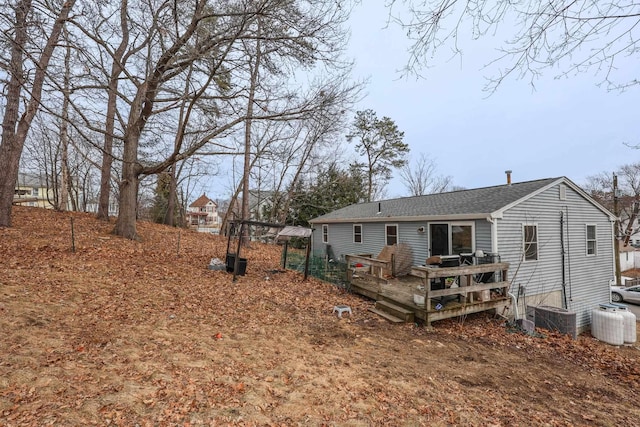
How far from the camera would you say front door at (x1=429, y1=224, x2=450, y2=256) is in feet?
31.5

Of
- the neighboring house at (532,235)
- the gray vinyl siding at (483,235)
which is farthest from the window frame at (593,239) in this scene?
the gray vinyl siding at (483,235)

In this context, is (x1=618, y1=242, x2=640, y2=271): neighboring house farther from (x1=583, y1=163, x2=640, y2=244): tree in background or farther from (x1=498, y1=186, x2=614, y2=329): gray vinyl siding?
(x1=498, y1=186, x2=614, y2=329): gray vinyl siding

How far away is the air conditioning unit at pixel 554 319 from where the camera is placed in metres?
7.41

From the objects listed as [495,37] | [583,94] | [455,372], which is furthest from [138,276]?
[583,94]

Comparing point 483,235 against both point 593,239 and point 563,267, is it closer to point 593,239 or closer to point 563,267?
point 563,267

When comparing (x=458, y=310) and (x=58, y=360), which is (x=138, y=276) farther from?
(x=458, y=310)

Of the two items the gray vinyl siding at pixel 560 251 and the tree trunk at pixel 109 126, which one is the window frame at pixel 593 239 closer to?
the gray vinyl siding at pixel 560 251

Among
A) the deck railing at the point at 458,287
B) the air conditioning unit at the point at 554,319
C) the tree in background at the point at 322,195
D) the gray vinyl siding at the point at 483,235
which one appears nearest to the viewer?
the deck railing at the point at 458,287

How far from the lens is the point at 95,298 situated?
17.5 ft

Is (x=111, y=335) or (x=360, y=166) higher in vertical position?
(x=360, y=166)

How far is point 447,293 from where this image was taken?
6.32 metres

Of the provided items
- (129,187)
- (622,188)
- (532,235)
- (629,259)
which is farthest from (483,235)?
(622,188)

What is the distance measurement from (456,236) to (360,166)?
56.6ft

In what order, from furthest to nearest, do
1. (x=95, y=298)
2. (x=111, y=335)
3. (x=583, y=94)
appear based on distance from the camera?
1. (x=95, y=298)
2. (x=111, y=335)
3. (x=583, y=94)
